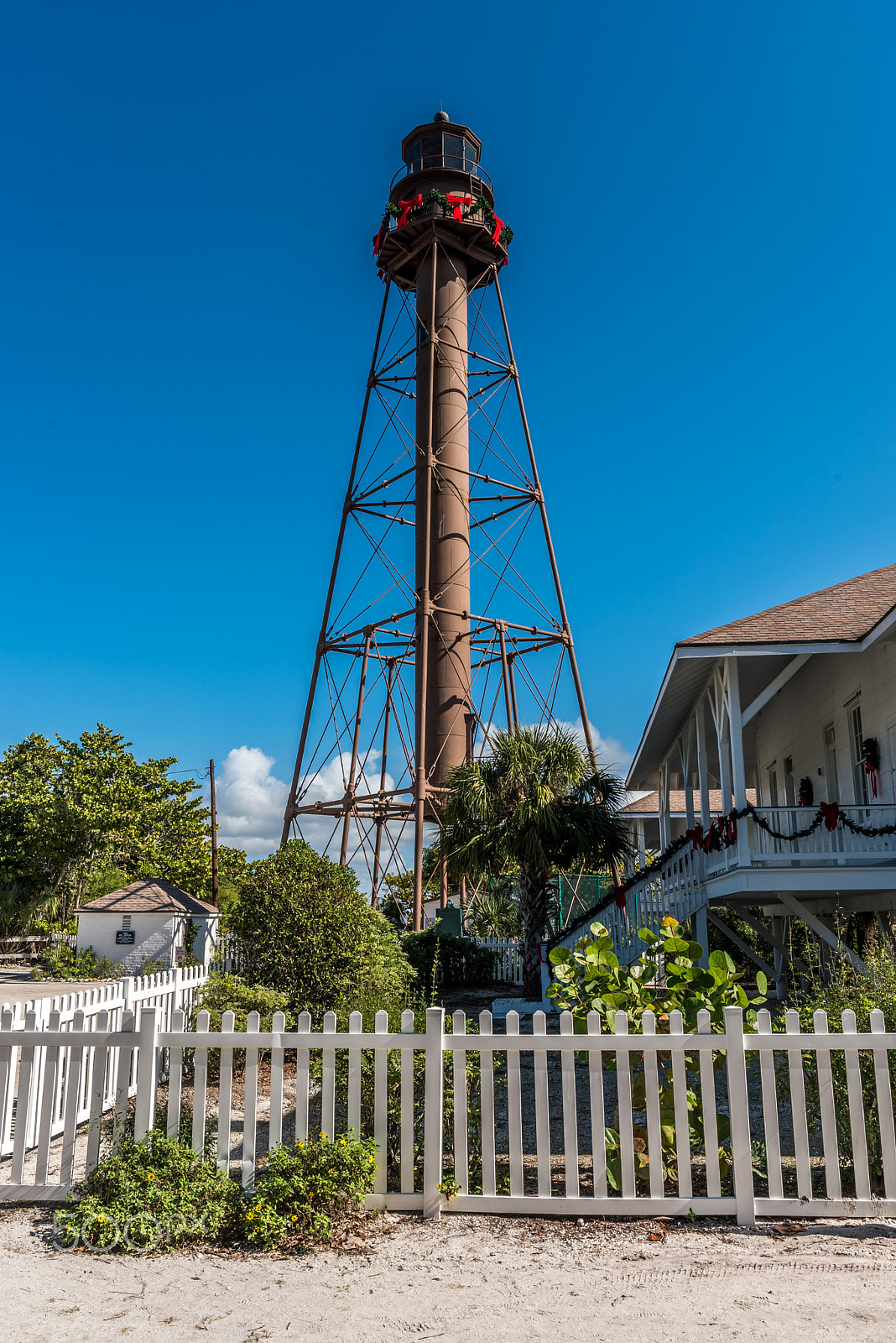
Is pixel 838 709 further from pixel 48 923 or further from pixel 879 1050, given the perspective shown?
pixel 48 923

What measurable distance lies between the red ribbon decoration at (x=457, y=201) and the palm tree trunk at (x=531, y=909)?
2017 centimetres

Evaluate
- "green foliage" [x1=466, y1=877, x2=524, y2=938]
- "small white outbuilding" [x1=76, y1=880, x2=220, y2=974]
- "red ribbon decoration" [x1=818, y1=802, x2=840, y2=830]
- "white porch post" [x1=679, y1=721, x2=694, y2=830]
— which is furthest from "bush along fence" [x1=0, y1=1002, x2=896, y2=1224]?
"green foliage" [x1=466, y1=877, x2=524, y2=938]

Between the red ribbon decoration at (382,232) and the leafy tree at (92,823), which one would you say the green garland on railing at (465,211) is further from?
the leafy tree at (92,823)

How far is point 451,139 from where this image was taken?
31.8 meters

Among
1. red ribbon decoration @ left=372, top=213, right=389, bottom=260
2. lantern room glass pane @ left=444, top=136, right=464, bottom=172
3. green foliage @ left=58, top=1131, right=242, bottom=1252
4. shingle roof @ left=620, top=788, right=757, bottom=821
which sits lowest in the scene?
green foliage @ left=58, top=1131, right=242, bottom=1252

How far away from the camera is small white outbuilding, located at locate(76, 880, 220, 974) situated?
21281 mm

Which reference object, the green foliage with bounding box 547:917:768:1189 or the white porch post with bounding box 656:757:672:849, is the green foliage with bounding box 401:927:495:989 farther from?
the green foliage with bounding box 547:917:768:1189

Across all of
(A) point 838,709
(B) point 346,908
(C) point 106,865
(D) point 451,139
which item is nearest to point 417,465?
(D) point 451,139

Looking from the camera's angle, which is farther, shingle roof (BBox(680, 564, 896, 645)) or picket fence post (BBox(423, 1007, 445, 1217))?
shingle roof (BBox(680, 564, 896, 645))

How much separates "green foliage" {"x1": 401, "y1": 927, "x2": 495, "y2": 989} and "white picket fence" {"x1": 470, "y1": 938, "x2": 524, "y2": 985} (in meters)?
0.19

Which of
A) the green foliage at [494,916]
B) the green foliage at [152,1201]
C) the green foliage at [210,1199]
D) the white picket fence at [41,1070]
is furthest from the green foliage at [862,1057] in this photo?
the green foliage at [494,916]

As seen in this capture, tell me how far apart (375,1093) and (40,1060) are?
90.8 inches

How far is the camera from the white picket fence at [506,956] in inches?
936

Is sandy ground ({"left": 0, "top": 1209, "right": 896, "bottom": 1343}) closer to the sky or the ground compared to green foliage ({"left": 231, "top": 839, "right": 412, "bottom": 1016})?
closer to the ground
